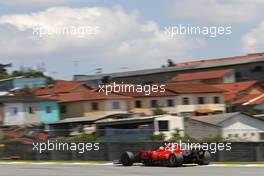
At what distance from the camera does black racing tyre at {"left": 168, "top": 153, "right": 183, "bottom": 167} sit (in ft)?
67.2

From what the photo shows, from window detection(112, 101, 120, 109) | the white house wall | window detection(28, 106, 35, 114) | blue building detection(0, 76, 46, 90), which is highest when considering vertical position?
blue building detection(0, 76, 46, 90)

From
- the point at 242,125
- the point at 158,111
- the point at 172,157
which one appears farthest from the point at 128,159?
the point at 158,111

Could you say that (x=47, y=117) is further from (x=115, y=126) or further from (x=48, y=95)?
(x=115, y=126)

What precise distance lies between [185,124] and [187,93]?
79.7ft

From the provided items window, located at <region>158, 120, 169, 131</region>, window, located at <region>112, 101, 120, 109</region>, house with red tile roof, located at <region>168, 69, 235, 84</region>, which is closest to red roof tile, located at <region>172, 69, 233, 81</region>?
house with red tile roof, located at <region>168, 69, 235, 84</region>

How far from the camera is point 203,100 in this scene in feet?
229

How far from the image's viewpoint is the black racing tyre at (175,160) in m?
20.5

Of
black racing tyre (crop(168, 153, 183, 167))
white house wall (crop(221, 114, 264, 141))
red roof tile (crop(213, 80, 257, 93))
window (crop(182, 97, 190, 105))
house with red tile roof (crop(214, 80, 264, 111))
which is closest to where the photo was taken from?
black racing tyre (crop(168, 153, 183, 167))

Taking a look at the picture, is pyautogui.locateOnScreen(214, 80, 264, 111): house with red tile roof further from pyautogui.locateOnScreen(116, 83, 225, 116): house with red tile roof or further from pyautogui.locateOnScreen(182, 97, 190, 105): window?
pyautogui.locateOnScreen(182, 97, 190, 105): window

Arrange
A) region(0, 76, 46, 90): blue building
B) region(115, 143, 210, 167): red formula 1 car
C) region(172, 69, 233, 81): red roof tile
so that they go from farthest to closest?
region(172, 69, 233, 81): red roof tile
region(0, 76, 46, 90): blue building
region(115, 143, 210, 167): red formula 1 car

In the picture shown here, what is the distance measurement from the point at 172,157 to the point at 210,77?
68.8 m

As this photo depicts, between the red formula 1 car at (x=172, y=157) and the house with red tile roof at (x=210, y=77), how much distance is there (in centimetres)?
6714

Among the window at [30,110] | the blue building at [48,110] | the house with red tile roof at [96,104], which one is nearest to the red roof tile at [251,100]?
the house with red tile roof at [96,104]

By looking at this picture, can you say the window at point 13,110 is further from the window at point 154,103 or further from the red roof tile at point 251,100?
the red roof tile at point 251,100
